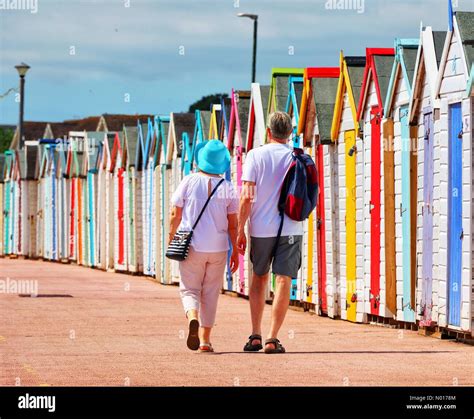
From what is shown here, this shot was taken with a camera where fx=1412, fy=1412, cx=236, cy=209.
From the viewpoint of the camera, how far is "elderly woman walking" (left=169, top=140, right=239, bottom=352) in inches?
476

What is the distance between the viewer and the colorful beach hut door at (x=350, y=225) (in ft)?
54.4

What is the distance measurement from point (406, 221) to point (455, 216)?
159 cm

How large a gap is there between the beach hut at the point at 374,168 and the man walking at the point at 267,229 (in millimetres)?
3521

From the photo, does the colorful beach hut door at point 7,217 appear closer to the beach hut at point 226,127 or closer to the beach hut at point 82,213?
the beach hut at point 82,213

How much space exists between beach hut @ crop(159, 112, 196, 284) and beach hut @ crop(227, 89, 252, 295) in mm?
3557

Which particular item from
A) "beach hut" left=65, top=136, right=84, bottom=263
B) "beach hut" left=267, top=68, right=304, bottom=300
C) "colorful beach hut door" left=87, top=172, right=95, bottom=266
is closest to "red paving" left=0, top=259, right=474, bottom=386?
"beach hut" left=267, top=68, right=304, bottom=300

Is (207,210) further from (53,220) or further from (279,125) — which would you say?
(53,220)

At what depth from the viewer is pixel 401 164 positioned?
48.9 ft

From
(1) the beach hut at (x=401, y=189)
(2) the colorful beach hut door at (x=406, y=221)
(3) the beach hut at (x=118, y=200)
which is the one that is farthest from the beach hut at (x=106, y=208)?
(2) the colorful beach hut door at (x=406, y=221)

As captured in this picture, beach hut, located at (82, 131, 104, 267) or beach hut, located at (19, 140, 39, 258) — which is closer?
beach hut, located at (82, 131, 104, 267)

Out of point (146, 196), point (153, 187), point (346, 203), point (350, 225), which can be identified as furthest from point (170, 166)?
point (350, 225)

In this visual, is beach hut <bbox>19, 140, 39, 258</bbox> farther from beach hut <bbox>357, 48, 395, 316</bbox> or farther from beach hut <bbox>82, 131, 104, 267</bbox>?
beach hut <bbox>357, 48, 395, 316</bbox>
